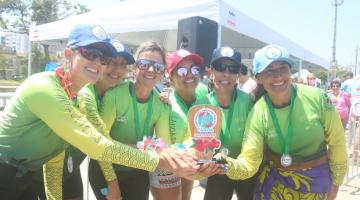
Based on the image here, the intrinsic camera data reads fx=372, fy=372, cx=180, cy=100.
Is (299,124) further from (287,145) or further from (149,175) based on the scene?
(149,175)

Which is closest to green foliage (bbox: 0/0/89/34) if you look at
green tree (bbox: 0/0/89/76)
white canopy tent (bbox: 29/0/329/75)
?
green tree (bbox: 0/0/89/76)

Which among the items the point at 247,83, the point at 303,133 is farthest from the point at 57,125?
the point at 247,83

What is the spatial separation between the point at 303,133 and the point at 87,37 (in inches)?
63.0

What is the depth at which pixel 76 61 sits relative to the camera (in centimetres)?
223

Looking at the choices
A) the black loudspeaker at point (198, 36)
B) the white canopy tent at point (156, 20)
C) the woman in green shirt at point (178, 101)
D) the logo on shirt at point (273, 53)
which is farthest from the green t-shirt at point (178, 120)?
the white canopy tent at point (156, 20)

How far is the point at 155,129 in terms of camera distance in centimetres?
291

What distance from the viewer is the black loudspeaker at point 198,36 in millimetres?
6090

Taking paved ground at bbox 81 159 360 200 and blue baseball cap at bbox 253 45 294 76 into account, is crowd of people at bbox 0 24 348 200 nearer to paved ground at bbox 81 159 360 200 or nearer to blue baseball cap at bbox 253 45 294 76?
blue baseball cap at bbox 253 45 294 76

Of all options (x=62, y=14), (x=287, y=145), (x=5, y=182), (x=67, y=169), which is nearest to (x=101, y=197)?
(x=67, y=169)

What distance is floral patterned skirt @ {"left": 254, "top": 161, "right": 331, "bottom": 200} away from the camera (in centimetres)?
267

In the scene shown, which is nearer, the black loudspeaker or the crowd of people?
the crowd of people

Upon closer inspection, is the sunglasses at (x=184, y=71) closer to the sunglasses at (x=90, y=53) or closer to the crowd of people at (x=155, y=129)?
the crowd of people at (x=155, y=129)

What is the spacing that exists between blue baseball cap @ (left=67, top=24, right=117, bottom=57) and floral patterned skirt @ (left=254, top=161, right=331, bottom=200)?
1.51m

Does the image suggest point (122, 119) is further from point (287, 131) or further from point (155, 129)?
point (287, 131)
